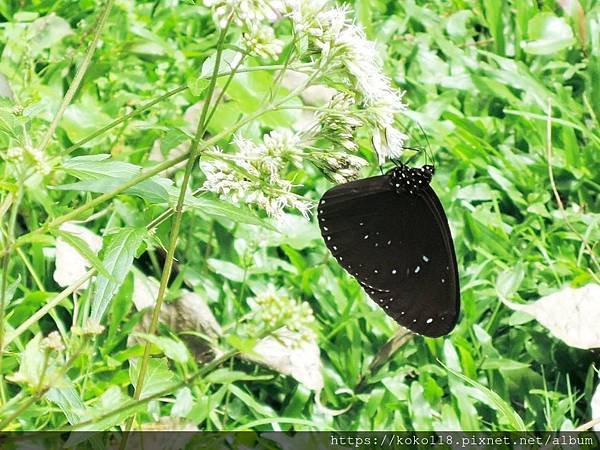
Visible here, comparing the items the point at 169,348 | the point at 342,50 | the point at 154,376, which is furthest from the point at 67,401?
the point at 342,50

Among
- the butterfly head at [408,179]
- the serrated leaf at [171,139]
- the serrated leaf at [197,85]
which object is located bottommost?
the butterfly head at [408,179]

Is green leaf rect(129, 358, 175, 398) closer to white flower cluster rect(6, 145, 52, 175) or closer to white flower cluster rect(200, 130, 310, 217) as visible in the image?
white flower cluster rect(200, 130, 310, 217)

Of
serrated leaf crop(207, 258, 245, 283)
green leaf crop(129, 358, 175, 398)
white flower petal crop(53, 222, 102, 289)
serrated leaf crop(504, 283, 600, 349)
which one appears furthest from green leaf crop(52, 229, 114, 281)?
serrated leaf crop(504, 283, 600, 349)

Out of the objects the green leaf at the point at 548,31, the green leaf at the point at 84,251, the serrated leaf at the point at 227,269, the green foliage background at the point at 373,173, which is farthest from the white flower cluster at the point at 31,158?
the green leaf at the point at 548,31

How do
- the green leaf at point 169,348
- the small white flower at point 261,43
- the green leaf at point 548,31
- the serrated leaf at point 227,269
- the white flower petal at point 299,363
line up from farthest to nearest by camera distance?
the green leaf at point 548,31 < the serrated leaf at point 227,269 < the white flower petal at point 299,363 < the small white flower at point 261,43 < the green leaf at point 169,348

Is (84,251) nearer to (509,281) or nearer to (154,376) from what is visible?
(154,376)

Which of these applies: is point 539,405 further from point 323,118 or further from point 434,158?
point 323,118

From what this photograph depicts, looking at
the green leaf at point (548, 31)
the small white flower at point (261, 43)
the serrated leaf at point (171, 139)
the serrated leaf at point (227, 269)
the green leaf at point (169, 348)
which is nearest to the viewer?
the green leaf at point (169, 348)

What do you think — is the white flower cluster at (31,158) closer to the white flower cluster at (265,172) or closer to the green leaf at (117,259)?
the green leaf at (117,259)
